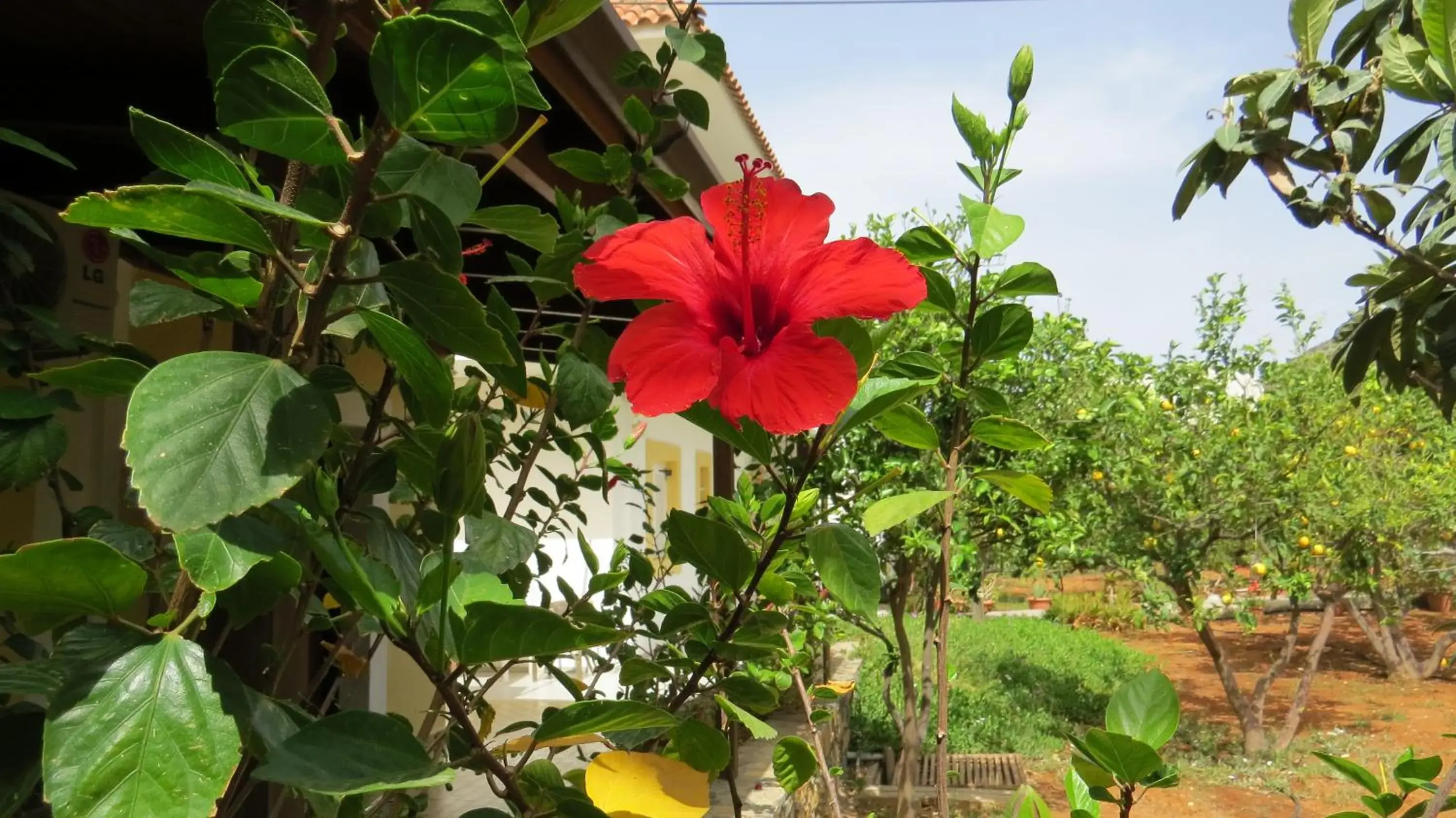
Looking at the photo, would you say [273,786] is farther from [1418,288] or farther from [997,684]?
[997,684]

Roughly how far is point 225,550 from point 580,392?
16.4 inches

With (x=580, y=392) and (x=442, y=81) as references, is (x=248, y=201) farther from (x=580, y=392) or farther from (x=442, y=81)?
(x=580, y=392)

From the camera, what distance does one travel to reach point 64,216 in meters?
0.38

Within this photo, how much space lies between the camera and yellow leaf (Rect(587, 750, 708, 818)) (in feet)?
1.85

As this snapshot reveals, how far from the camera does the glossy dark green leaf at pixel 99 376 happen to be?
48 cm

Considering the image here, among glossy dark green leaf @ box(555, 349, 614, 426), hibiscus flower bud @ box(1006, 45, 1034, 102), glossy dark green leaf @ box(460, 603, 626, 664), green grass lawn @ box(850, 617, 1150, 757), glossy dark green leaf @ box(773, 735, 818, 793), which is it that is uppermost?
hibiscus flower bud @ box(1006, 45, 1034, 102)

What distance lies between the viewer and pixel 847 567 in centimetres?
62

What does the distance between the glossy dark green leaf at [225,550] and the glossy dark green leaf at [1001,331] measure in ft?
1.79

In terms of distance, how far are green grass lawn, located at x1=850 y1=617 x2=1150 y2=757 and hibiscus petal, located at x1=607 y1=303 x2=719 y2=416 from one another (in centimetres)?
629

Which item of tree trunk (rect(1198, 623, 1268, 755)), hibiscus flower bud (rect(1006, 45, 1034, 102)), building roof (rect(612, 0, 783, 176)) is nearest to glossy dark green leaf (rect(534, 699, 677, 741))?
hibiscus flower bud (rect(1006, 45, 1034, 102))

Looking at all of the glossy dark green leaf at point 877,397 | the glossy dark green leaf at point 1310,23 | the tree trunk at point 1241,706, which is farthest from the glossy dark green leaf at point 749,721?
the tree trunk at point 1241,706

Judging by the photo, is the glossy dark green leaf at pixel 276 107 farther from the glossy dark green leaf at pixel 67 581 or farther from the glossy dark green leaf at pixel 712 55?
the glossy dark green leaf at pixel 712 55

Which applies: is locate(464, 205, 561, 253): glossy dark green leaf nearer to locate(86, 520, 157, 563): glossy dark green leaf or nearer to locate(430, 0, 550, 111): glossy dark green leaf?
locate(430, 0, 550, 111): glossy dark green leaf

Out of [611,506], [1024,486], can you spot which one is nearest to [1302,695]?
[611,506]
